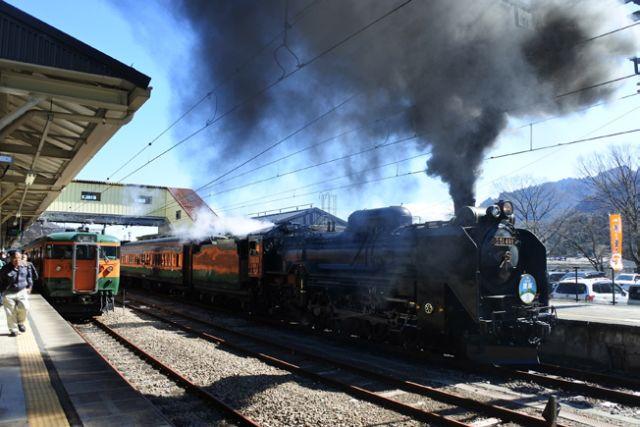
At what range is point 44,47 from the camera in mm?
5926

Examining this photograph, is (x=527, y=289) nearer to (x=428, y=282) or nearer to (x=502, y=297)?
(x=502, y=297)

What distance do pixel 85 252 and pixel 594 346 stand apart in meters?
11.4

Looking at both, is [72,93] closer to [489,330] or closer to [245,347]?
[245,347]

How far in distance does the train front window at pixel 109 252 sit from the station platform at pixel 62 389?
4.79 meters

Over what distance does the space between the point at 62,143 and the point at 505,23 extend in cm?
846

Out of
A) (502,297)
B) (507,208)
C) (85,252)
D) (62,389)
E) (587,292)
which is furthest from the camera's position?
(587,292)

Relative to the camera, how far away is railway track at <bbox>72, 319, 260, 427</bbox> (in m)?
5.42

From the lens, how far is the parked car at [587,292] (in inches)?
680

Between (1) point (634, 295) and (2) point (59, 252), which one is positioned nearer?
(2) point (59, 252)

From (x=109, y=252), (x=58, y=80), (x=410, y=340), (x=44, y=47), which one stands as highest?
(x=44, y=47)

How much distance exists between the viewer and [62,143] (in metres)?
10.0

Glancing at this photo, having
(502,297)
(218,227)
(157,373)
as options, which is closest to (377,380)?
(502,297)

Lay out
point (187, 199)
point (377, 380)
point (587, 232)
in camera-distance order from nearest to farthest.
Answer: point (377, 380) → point (187, 199) → point (587, 232)

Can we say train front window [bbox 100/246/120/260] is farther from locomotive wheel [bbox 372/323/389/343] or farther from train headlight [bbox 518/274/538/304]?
train headlight [bbox 518/274/538/304]
